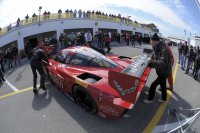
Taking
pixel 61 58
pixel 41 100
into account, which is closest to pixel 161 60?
pixel 61 58

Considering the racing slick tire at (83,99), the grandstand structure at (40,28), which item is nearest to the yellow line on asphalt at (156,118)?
the racing slick tire at (83,99)

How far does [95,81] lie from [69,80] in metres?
0.75

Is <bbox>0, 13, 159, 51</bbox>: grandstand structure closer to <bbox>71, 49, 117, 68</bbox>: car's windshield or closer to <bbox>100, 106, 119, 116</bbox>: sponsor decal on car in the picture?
<bbox>71, 49, 117, 68</bbox>: car's windshield

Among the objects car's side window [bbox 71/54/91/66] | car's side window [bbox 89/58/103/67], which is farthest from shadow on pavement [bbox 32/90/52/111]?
car's side window [bbox 89/58/103/67]

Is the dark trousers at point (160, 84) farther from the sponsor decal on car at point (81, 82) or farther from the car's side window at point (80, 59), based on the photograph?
the car's side window at point (80, 59)

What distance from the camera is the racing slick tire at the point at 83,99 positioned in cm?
423

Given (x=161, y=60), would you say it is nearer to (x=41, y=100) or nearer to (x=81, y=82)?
(x=81, y=82)

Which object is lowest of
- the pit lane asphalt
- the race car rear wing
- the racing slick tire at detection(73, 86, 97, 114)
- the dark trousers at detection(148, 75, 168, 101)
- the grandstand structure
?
the pit lane asphalt

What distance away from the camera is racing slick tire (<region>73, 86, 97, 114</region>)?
4.23 metres

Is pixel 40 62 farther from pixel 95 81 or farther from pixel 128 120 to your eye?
pixel 128 120

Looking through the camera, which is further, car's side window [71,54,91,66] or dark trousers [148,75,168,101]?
car's side window [71,54,91,66]

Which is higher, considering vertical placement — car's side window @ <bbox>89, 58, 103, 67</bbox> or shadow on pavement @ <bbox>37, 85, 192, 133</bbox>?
car's side window @ <bbox>89, 58, 103, 67</bbox>

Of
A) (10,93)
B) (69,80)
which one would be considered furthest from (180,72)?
(10,93)

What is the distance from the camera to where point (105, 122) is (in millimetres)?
4113
